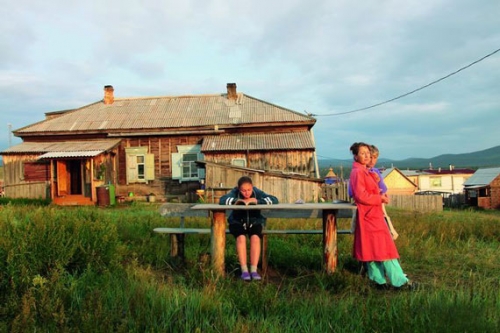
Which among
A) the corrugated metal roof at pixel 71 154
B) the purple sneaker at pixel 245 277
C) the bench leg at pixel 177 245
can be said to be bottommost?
the purple sneaker at pixel 245 277

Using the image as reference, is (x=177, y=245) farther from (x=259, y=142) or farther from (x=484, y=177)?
(x=484, y=177)

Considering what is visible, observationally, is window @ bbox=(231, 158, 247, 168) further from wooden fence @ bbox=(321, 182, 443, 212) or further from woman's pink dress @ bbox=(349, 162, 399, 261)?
woman's pink dress @ bbox=(349, 162, 399, 261)

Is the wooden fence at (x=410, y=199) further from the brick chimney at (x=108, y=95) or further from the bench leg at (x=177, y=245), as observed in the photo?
the bench leg at (x=177, y=245)

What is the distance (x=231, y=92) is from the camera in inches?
934

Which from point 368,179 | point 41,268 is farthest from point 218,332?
point 368,179

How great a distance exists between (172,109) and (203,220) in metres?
15.4

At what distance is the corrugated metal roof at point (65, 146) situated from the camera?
19.9 meters

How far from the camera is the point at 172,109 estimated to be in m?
23.2

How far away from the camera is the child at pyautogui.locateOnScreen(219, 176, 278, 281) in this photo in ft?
15.5

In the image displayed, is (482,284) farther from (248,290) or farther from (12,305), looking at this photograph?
(12,305)

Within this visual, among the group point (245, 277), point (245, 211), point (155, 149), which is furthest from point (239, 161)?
point (245, 277)

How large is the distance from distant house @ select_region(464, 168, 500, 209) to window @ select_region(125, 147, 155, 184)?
29.5 metres

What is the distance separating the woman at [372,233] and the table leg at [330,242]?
311 mm

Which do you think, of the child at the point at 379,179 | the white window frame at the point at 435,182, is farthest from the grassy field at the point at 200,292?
the white window frame at the point at 435,182
